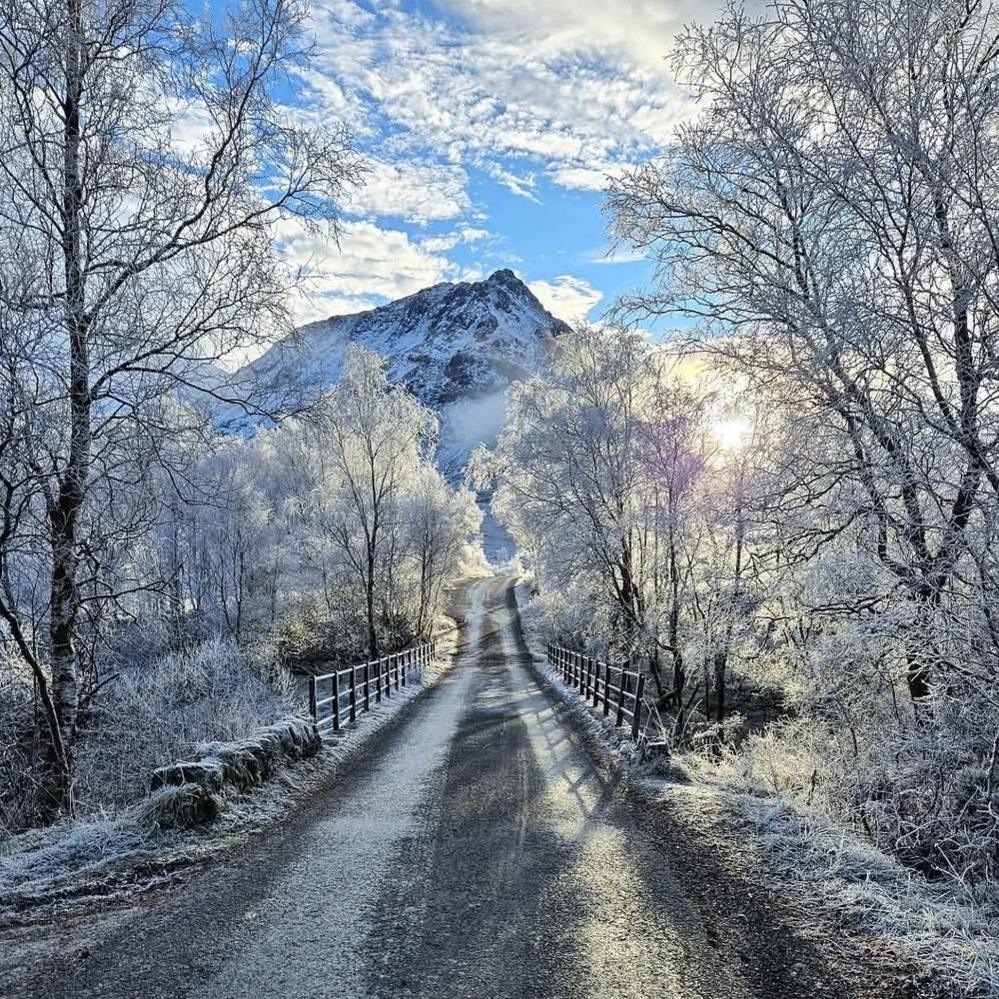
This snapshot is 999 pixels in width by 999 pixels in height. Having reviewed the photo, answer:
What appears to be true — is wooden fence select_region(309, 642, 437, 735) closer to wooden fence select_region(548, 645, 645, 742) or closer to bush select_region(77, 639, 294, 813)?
bush select_region(77, 639, 294, 813)

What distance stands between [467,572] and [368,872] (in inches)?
2787

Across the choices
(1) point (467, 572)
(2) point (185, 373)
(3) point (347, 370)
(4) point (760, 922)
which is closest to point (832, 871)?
(4) point (760, 922)

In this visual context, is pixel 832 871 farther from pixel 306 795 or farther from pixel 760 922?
pixel 306 795

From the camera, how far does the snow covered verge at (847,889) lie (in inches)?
134

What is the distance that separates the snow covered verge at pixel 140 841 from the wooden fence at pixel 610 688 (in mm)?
4685

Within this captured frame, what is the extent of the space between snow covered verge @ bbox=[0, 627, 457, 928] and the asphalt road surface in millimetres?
333

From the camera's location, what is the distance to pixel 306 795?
746 cm

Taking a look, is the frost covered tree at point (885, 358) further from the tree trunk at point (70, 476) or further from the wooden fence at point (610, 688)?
the tree trunk at point (70, 476)

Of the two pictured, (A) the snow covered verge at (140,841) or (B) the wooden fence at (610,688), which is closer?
(A) the snow covered verge at (140,841)

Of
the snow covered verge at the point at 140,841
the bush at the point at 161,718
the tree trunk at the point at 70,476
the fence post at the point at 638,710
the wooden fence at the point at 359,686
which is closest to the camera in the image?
the snow covered verge at the point at 140,841

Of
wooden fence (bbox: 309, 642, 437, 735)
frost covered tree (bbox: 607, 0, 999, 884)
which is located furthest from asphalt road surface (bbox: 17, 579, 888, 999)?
wooden fence (bbox: 309, 642, 437, 735)

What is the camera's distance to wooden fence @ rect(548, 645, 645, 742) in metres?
9.98

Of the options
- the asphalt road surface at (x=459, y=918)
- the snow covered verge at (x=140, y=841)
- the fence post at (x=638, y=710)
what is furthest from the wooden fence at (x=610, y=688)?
the snow covered verge at (x=140, y=841)

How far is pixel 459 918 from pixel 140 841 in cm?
296
